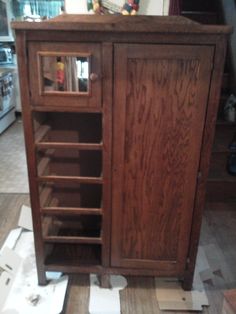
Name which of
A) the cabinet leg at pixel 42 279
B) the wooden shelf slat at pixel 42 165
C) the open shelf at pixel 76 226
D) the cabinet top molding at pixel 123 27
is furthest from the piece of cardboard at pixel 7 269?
the cabinet top molding at pixel 123 27

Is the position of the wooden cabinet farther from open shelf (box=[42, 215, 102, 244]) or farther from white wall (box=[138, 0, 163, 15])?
white wall (box=[138, 0, 163, 15])

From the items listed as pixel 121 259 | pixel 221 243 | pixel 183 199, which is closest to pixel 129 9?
pixel 183 199

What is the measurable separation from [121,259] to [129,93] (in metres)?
0.88

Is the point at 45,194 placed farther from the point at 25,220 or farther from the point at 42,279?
the point at 25,220

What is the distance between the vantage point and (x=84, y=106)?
123 cm

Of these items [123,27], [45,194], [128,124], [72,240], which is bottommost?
[72,240]

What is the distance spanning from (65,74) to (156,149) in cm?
52

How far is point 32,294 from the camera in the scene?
1.54m

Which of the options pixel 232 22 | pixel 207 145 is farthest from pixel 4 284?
pixel 232 22

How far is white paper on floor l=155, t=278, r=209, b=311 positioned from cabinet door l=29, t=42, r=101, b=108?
1101 millimetres

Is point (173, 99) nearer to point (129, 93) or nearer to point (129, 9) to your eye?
point (129, 93)

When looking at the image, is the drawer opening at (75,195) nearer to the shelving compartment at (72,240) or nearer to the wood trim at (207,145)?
the shelving compartment at (72,240)

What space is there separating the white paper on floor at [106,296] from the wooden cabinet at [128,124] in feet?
0.41

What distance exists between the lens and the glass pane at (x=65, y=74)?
3.86ft
